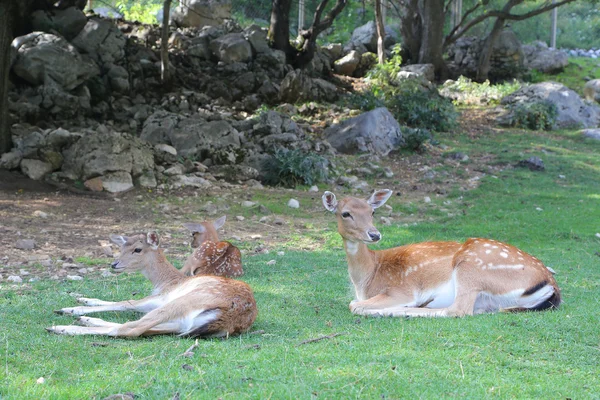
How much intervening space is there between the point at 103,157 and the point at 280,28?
1111 cm

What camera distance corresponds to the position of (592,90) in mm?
26609

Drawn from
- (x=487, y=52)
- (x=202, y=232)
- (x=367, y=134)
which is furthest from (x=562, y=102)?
(x=202, y=232)

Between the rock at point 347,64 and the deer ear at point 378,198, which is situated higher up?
the rock at point 347,64

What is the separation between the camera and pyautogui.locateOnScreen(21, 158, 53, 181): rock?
44.2ft

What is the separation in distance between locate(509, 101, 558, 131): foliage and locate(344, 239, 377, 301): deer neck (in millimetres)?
16153

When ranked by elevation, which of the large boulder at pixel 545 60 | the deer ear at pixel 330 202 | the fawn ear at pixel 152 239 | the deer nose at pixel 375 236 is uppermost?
the large boulder at pixel 545 60

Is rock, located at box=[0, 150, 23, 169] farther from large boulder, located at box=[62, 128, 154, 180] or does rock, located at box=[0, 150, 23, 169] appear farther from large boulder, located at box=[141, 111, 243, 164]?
large boulder, located at box=[141, 111, 243, 164]

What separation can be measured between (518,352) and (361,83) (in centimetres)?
2039

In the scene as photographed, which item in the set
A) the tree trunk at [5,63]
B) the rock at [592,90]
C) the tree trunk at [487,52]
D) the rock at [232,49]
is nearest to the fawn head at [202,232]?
the tree trunk at [5,63]

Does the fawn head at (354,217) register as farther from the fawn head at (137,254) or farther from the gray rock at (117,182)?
the gray rock at (117,182)

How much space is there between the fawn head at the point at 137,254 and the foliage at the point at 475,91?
1871cm

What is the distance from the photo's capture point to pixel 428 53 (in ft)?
88.6

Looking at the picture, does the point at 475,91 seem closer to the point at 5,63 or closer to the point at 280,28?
the point at 280,28

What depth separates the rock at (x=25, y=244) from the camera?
31.8ft
